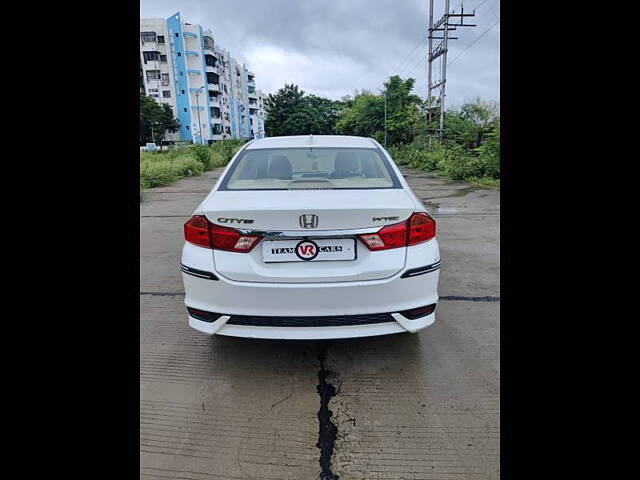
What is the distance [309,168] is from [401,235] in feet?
4.51

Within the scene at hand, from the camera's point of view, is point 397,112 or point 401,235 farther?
point 397,112

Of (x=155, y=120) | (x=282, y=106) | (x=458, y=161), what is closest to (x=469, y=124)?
(x=458, y=161)

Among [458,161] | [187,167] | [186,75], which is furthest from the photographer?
[186,75]

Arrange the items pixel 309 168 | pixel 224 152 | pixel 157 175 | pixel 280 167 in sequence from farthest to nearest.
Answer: pixel 224 152 → pixel 157 175 → pixel 309 168 → pixel 280 167

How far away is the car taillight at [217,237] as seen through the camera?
76.0 inches

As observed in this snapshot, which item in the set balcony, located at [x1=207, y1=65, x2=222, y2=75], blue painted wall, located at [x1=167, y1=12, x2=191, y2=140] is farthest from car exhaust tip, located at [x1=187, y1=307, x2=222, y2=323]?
balcony, located at [x1=207, y1=65, x2=222, y2=75]

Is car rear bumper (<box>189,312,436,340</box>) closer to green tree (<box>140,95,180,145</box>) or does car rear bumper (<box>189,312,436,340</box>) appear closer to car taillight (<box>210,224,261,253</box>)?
car taillight (<box>210,224,261,253</box>)

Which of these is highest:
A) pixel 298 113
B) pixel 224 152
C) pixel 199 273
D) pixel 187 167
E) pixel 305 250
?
pixel 298 113

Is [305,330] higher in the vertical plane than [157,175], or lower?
lower

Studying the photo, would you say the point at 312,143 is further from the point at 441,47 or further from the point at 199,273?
the point at 441,47

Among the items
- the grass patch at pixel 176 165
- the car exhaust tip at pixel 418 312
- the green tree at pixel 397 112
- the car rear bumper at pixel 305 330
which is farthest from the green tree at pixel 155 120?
the car exhaust tip at pixel 418 312

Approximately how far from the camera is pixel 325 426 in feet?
5.98
